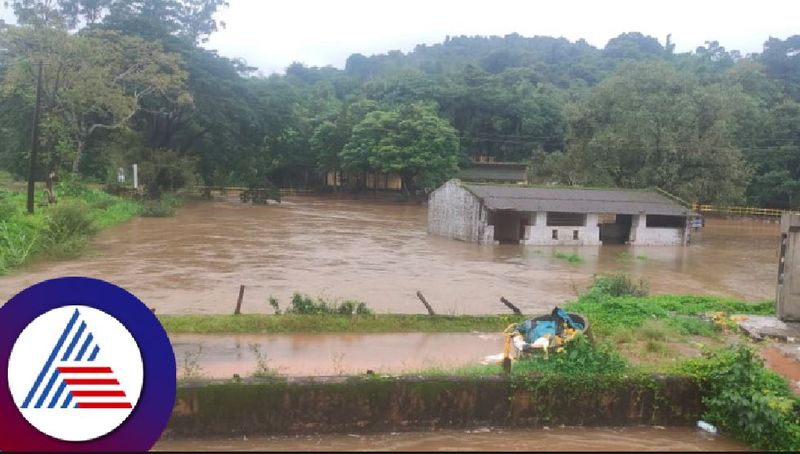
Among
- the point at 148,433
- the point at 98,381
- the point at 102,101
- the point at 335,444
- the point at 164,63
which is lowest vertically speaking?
the point at 335,444

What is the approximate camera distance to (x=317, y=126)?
2501 inches

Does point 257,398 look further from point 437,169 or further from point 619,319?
point 437,169

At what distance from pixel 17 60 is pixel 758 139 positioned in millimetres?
54692

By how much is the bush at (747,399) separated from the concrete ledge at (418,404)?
0.29m

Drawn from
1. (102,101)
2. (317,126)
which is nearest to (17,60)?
(102,101)

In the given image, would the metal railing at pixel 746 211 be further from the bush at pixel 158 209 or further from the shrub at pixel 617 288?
the bush at pixel 158 209

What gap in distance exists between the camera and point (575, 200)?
34031 mm

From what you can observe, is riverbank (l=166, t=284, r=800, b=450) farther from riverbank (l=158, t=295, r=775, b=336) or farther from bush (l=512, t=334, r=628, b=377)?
riverbank (l=158, t=295, r=775, b=336)

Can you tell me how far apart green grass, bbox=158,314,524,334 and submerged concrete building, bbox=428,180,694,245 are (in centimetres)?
1890

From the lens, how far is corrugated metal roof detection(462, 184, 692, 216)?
3253 cm

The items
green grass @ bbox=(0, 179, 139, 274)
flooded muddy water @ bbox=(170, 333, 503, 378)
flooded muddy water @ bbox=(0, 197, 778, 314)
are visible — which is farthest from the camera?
green grass @ bbox=(0, 179, 139, 274)

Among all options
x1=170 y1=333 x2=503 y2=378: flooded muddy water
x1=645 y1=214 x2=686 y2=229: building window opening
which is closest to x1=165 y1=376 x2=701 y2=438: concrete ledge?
x1=170 y1=333 x2=503 y2=378: flooded muddy water

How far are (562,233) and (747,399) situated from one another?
83.7ft

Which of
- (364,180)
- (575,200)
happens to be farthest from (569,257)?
(364,180)
